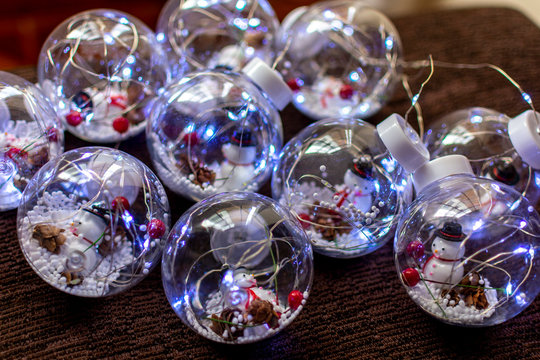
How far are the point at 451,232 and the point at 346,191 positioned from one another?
17 centimetres

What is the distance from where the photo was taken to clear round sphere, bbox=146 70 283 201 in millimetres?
854

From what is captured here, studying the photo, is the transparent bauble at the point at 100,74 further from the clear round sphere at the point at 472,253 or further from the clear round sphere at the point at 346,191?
the clear round sphere at the point at 472,253

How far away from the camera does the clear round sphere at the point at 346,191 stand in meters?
0.84

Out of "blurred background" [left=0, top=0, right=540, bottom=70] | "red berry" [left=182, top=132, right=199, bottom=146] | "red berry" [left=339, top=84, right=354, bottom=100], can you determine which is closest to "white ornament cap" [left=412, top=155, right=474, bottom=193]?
"red berry" [left=339, top=84, right=354, bottom=100]

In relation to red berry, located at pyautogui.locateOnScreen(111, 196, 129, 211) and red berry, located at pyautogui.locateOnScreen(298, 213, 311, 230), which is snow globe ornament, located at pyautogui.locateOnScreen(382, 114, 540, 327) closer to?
red berry, located at pyautogui.locateOnScreen(298, 213, 311, 230)

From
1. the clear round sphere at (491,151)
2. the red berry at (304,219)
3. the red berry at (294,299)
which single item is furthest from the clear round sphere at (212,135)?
the clear round sphere at (491,151)

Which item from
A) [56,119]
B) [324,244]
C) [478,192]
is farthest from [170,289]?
[478,192]

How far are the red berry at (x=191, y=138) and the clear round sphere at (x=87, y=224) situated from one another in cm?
11

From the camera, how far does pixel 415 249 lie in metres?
0.78

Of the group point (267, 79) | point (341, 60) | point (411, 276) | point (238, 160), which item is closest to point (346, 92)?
point (341, 60)

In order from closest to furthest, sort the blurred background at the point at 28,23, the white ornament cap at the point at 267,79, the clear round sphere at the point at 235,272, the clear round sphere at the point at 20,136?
the clear round sphere at the point at 235,272
the clear round sphere at the point at 20,136
the white ornament cap at the point at 267,79
the blurred background at the point at 28,23

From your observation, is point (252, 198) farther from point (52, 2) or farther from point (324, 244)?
point (52, 2)

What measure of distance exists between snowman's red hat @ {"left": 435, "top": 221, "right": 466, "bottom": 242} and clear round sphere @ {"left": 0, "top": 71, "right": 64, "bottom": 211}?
63 cm

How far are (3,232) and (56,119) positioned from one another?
207 millimetres
